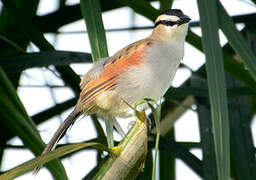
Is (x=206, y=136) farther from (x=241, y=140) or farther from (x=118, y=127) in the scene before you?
(x=118, y=127)

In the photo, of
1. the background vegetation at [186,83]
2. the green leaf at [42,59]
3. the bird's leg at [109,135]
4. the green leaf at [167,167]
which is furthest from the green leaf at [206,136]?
the green leaf at [42,59]

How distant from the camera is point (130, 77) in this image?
145 cm

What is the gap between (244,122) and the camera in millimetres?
1637

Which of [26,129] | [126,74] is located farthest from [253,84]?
[26,129]

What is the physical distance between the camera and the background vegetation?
95 centimetres

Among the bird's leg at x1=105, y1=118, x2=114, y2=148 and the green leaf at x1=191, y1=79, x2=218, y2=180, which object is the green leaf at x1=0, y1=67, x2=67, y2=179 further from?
the green leaf at x1=191, y1=79, x2=218, y2=180

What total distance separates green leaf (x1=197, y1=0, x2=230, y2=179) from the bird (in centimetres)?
38

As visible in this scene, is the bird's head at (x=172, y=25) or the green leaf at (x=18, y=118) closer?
the green leaf at (x=18, y=118)

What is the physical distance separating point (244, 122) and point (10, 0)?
952 mm

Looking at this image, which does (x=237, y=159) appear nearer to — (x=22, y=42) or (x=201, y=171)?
(x=201, y=171)

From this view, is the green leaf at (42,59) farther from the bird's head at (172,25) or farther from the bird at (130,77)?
the bird's head at (172,25)

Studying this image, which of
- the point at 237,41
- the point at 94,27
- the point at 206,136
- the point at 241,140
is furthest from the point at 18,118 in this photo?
the point at 241,140

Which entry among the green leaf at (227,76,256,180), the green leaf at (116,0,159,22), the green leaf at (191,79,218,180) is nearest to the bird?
the green leaf at (116,0,159,22)

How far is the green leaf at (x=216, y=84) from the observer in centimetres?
86
